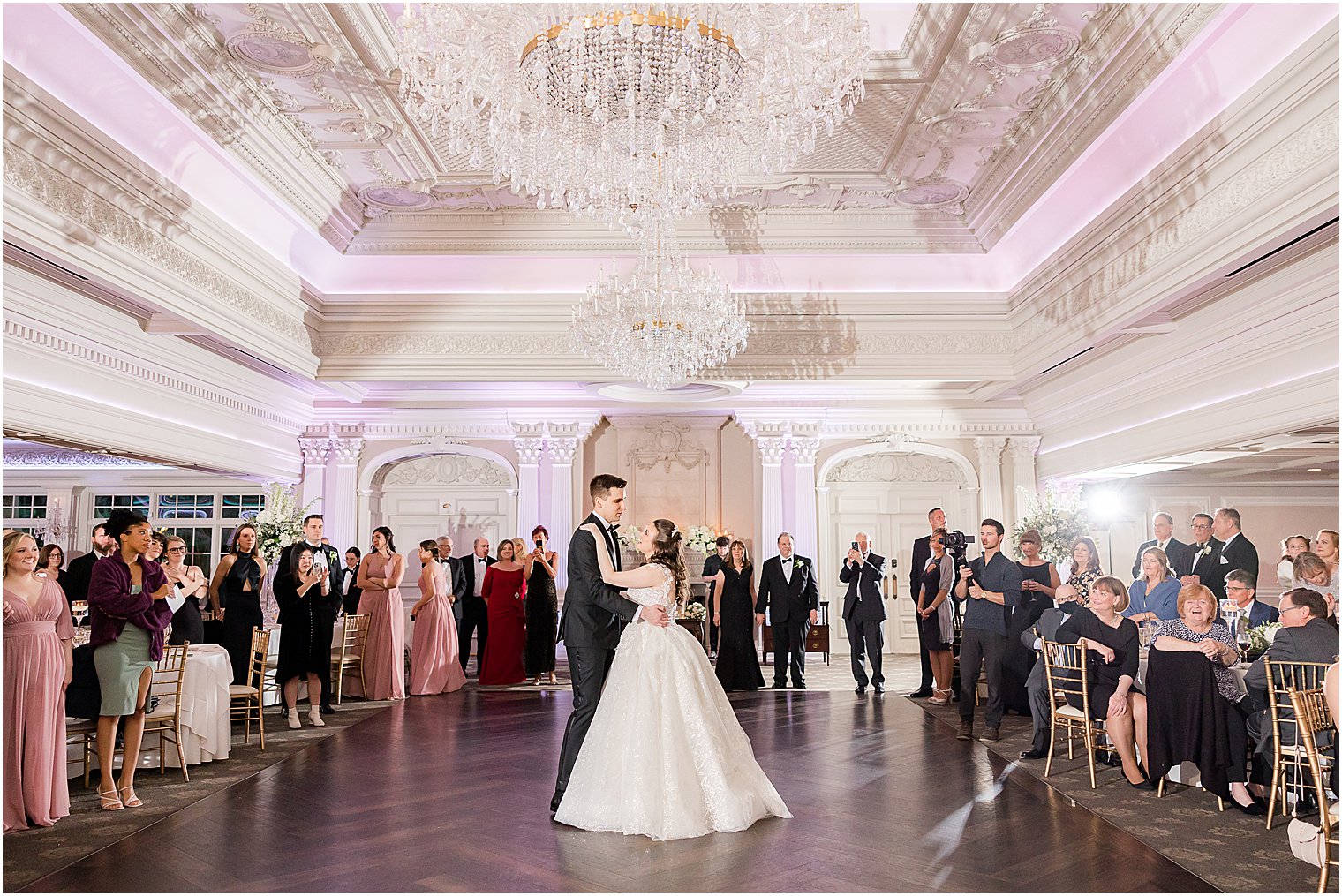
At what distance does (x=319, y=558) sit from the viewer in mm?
8688

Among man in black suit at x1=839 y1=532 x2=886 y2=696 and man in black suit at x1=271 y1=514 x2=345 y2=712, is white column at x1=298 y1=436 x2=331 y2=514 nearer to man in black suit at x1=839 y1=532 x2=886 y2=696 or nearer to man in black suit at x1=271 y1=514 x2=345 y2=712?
man in black suit at x1=271 y1=514 x2=345 y2=712

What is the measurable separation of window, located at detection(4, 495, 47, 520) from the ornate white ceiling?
7964 mm

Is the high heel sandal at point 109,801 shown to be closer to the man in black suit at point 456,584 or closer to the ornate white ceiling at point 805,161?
the ornate white ceiling at point 805,161

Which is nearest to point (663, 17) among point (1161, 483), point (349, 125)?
point (349, 125)

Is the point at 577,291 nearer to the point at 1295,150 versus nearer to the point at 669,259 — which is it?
the point at 669,259

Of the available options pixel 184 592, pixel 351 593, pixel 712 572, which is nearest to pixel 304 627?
pixel 184 592

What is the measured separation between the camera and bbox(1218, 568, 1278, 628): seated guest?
6.14 meters

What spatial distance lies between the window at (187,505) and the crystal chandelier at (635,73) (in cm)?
1046

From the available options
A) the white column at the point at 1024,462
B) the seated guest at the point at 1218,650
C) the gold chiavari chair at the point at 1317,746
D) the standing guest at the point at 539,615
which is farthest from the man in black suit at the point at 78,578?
the white column at the point at 1024,462

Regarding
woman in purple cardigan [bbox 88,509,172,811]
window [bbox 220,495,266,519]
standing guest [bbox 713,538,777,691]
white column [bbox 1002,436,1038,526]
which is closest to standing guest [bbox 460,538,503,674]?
standing guest [bbox 713,538,777,691]

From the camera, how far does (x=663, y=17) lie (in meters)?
4.71

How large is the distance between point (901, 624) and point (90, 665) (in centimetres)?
1009

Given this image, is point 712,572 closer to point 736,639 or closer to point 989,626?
point 736,639

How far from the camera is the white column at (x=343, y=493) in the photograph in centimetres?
1255
